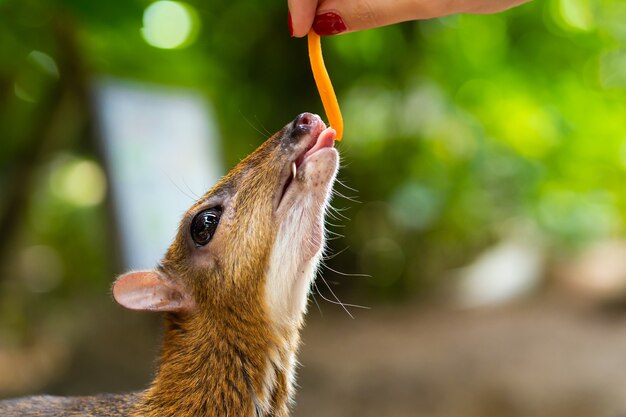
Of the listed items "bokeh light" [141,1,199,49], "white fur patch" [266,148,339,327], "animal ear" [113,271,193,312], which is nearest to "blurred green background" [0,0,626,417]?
"bokeh light" [141,1,199,49]

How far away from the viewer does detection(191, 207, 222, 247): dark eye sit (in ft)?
8.71

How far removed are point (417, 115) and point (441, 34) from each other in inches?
32.3

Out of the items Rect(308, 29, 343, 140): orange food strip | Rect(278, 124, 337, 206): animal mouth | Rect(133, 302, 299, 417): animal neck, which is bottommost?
Rect(133, 302, 299, 417): animal neck

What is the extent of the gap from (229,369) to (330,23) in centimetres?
123

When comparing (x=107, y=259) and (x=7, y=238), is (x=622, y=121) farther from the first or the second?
(x=7, y=238)

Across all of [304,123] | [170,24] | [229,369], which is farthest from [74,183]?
[304,123]

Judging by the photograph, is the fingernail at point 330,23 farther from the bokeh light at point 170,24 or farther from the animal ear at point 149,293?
the bokeh light at point 170,24

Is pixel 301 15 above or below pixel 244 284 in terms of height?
above

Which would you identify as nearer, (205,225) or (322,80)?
(322,80)

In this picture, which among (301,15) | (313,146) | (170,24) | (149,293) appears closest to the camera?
(301,15)

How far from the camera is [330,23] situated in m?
2.37

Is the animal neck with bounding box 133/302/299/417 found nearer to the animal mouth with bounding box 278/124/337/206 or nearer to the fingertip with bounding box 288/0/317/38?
the animal mouth with bounding box 278/124/337/206

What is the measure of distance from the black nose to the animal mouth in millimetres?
25

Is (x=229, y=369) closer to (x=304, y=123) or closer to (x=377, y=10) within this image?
(x=304, y=123)
